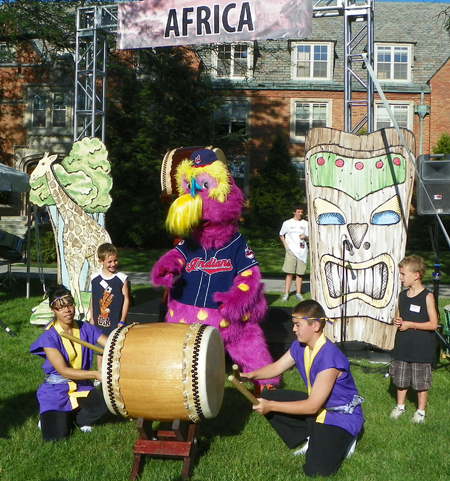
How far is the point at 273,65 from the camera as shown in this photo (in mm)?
24359

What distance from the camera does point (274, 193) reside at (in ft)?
71.4

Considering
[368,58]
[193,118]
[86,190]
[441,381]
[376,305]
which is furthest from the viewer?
[193,118]

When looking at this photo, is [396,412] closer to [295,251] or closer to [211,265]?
[211,265]

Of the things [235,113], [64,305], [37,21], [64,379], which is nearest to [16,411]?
[64,379]

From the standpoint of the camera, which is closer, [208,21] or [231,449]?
[231,449]

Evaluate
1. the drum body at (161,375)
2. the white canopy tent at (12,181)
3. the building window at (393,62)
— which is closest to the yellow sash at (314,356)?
the drum body at (161,375)

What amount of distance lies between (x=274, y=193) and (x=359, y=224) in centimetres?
1518

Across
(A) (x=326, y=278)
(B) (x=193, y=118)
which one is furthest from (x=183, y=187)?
(B) (x=193, y=118)

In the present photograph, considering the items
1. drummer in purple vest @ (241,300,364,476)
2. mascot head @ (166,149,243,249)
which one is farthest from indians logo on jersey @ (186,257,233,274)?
drummer in purple vest @ (241,300,364,476)

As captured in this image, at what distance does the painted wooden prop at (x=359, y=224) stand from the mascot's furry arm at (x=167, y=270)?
197 centimetres

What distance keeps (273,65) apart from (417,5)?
306 inches

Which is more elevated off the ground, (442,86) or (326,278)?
Answer: (442,86)

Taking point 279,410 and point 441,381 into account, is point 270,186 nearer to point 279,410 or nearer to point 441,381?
point 441,381

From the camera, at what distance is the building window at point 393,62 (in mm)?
24250
